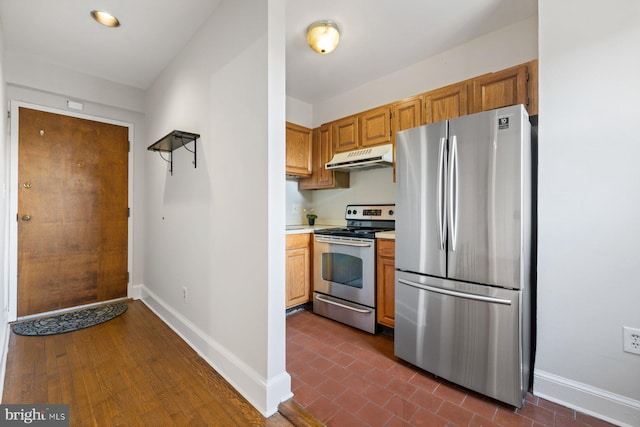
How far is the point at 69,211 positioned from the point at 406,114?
143 inches

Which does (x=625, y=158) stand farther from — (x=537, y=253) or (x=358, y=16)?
(x=358, y=16)

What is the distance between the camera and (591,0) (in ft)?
4.93

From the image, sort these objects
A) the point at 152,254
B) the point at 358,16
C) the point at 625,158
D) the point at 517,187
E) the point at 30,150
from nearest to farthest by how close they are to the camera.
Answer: the point at 625,158 < the point at 517,187 < the point at 358,16 < the point at 30,150 < the point at 152,254

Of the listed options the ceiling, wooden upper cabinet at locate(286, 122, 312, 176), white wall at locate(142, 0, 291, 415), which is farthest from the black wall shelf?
wooden upper cabinet at locate(286, 122, 312, 176)

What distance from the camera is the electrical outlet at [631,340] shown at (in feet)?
4.55

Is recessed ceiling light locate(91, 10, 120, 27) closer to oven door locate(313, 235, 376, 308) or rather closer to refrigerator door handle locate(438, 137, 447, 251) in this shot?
oven door locate(313, 235, 376, 308)

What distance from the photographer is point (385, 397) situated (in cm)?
165

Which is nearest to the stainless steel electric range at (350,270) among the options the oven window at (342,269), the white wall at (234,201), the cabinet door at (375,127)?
the oven window at (342,269)

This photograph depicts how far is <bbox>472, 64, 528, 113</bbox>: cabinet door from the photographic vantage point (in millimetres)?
1913

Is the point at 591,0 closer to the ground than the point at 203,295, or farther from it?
farther from it

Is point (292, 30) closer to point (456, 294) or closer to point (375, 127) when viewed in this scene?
point (375, 127)

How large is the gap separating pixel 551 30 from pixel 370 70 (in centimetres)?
152

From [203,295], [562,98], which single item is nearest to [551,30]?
[562,98]

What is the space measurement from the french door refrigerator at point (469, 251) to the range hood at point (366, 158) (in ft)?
2.15
